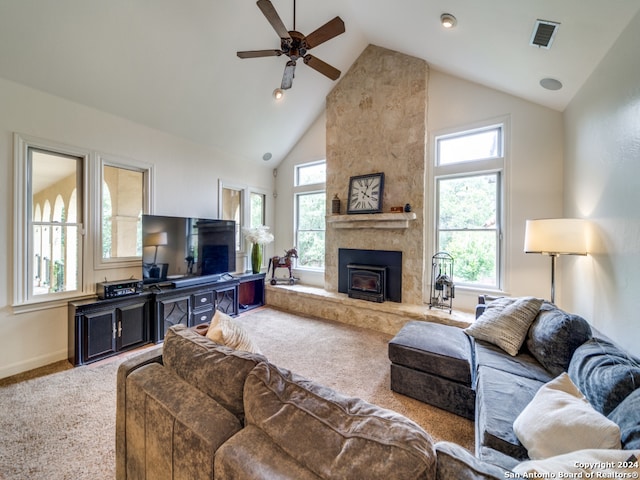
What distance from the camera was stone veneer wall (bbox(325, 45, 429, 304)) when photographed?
13.4 ft

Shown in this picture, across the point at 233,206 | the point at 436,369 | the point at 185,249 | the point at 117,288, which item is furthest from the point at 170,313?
the point at 436,369

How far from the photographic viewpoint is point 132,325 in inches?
125

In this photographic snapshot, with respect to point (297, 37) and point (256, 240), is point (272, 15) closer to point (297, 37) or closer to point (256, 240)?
point (297, 37)

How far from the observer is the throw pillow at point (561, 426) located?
3.10 ft

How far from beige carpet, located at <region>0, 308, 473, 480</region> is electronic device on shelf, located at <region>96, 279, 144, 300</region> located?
2.35 feet

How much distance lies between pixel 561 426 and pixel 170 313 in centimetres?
383

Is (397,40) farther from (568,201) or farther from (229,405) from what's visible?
(229,405)

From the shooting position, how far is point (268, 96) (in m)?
4.31

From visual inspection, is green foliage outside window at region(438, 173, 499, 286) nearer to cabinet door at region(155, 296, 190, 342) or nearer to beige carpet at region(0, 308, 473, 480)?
beige carpet at region(0, 308, 473, 480)

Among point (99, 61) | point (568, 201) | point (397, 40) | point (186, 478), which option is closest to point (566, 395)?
point (186, 478)

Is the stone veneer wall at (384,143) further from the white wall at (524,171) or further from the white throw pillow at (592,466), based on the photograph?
the white throw pillow at (592,466)

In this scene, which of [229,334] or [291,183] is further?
[291,183]

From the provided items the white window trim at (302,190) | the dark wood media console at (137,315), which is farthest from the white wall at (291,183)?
the dark wood media console at (137,315)

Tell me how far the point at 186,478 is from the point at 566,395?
1646mm
